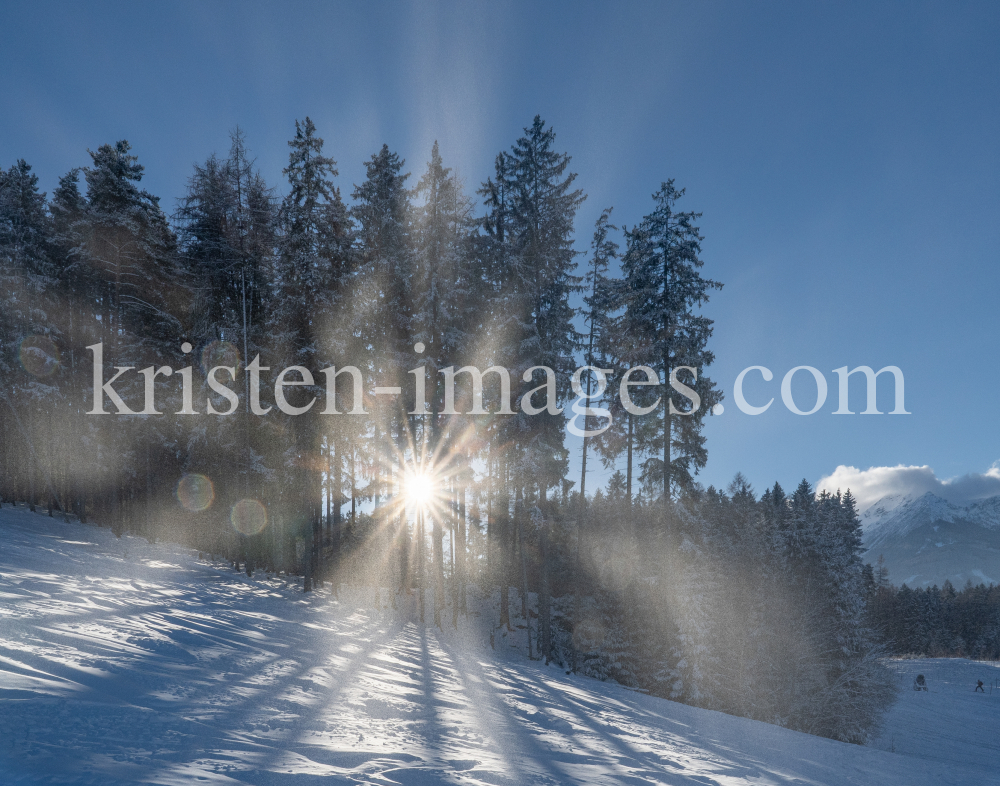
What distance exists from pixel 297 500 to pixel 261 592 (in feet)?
13.8

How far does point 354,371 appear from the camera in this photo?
18234 millimetres

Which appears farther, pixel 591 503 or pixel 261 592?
pixel 591 503

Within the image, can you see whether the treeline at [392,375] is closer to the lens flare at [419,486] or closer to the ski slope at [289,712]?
the lens flare at [419,486]

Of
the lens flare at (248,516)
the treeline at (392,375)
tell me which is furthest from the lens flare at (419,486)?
the lens flare at (248,516)

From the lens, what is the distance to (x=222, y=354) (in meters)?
18.8

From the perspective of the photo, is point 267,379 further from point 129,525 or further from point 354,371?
point 129,525

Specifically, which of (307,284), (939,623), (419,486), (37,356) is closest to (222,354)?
(307,284)

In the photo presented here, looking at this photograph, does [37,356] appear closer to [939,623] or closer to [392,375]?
[392,375]

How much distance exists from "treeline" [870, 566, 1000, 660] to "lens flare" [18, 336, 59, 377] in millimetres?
82508

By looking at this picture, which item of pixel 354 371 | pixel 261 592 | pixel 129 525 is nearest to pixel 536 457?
pixel 354 371

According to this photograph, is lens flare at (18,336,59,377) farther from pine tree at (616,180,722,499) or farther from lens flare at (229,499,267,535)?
pine tree at (616,180,722,499)

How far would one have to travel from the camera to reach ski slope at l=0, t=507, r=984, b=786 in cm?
354

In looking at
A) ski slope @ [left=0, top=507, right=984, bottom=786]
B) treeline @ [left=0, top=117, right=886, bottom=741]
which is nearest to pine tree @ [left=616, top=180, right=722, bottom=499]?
treeline @ [left=0, top=117, right=886, bottom=741]

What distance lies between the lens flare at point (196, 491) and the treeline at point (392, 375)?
0.59 feet
